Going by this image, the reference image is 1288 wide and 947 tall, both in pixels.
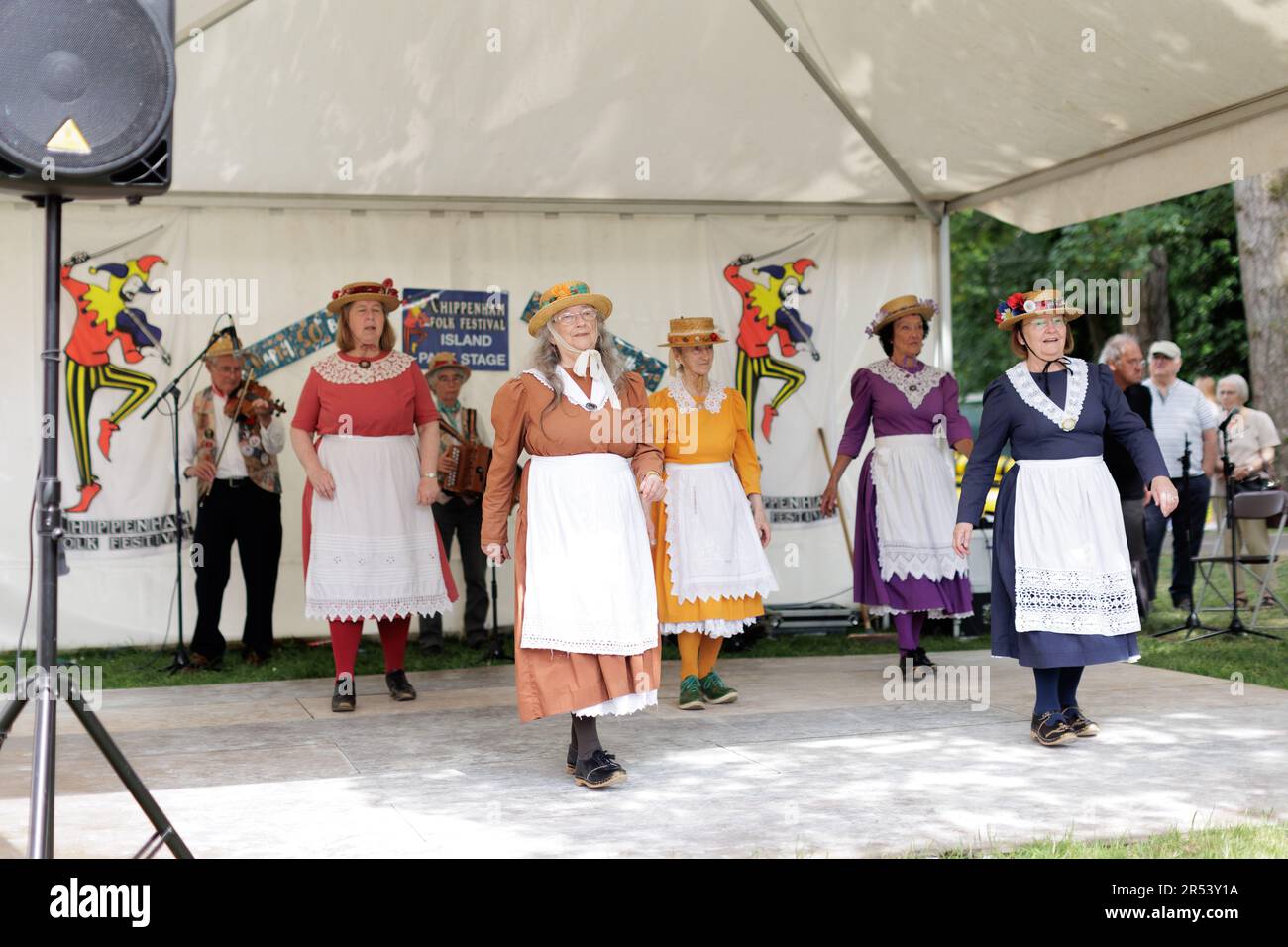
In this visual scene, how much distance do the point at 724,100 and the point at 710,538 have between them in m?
2.75

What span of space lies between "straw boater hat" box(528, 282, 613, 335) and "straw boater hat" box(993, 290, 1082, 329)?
5.44ft

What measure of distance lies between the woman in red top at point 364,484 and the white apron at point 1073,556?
2.68 meters

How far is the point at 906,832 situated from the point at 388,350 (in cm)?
358

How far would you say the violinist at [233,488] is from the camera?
26.2ft

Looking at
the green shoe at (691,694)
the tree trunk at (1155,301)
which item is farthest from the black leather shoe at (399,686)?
the tree trunk at (1155,301)

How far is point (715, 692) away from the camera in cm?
639

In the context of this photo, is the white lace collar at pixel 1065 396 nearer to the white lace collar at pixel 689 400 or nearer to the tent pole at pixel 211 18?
the white lace collar at pixel 689 400

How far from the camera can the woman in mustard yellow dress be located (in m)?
6.22

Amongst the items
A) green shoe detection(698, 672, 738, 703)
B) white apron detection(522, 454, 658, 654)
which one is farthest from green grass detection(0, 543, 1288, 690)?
white apron detection(522, 454, 658, 654)

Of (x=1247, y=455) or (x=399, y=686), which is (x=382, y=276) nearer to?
(x=399, y=686)

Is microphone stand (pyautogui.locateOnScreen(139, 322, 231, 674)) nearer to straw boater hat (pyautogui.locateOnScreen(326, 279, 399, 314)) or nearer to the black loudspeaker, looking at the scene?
straw boater hat (pyautogui.locateOnScreen(326, 279, 399, 314))

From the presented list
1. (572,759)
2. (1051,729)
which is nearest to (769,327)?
(1051,729)

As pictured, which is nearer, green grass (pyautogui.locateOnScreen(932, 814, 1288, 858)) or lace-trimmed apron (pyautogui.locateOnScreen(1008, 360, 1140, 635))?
green grass (pyautogui.locateOnScreen(932, 814, 1288, 858))

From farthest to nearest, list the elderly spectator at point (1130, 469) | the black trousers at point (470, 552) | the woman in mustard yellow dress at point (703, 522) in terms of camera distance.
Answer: the elderly spectator at point (1130, 469) < the black trousers at point (470, 552) < the woman in mustard yellow dress at point (703, 522)
